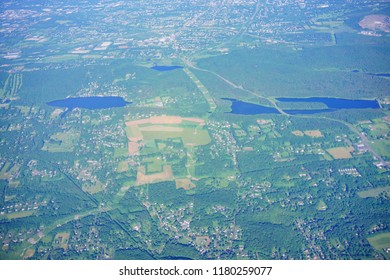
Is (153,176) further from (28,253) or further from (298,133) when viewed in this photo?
(298,133)

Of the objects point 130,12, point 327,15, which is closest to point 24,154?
point 130,12

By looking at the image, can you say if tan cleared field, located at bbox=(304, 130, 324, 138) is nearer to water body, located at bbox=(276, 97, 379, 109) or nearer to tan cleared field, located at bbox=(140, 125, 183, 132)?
water body, located at bbox=(276, 97, 379, 109)

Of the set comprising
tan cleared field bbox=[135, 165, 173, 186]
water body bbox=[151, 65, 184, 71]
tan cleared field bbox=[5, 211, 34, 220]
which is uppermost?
tan cleared field bbox=[135, 165, 173, 186]

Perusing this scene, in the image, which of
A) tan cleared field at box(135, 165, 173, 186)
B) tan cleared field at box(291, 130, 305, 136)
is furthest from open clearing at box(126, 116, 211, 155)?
tan cleared field at box(291, 130, 305, 136)

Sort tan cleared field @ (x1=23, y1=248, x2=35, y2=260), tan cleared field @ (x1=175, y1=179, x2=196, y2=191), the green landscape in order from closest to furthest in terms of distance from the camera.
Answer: tan cleared field @ (x1=23, y1=248, x2=35, y2=260) → the green landscape → tan cleared field @ (x1=175, y1=179, x2=196, y2=191)

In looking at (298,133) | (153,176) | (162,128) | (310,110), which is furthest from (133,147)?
(310,110)

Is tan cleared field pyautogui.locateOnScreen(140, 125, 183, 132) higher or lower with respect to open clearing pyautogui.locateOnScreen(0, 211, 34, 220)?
lower

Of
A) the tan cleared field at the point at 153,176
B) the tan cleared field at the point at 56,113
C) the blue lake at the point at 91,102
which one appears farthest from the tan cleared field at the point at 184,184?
the tan cleared field at the point at 56,113
